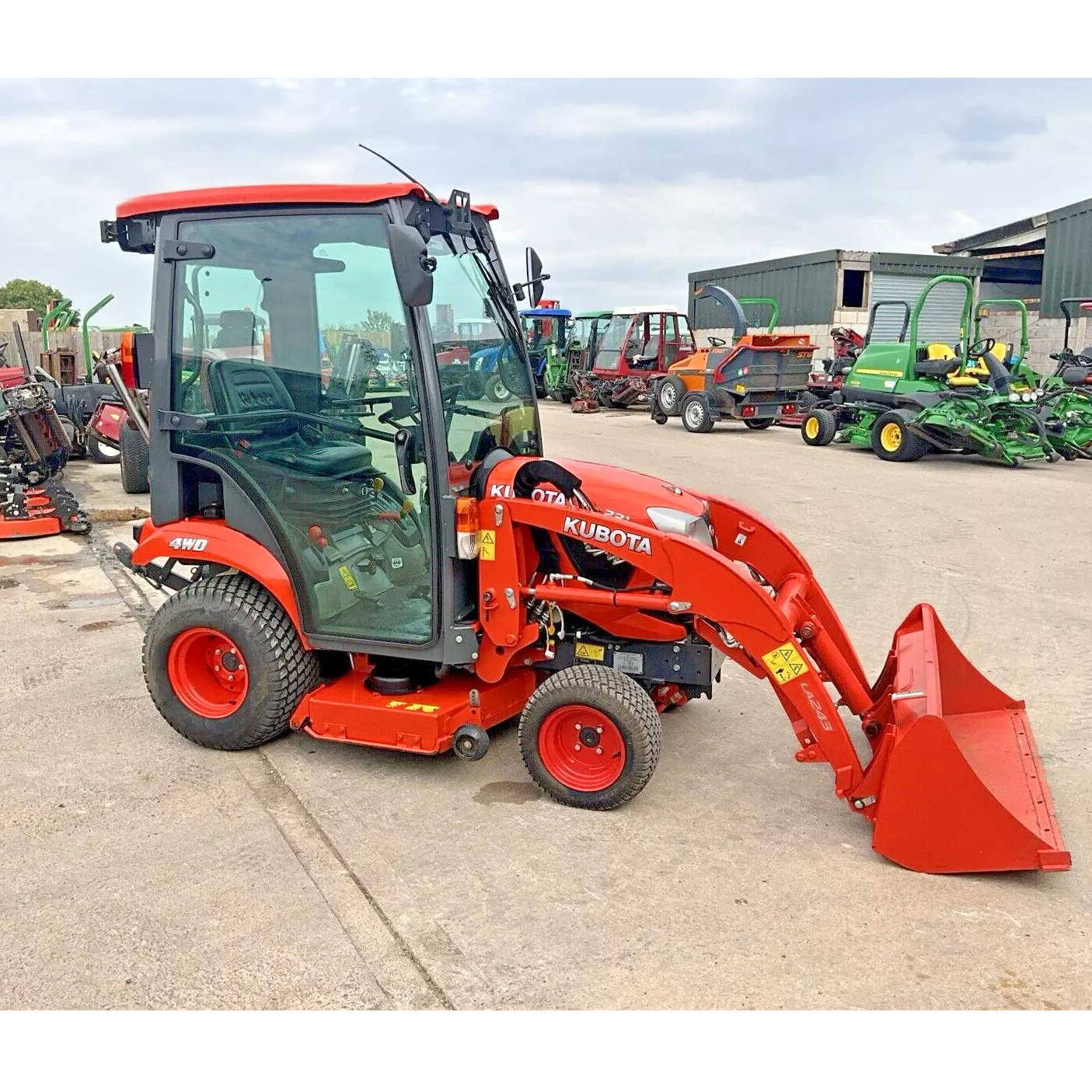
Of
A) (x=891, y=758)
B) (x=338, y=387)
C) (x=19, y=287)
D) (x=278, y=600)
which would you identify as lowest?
(x=891, y=758)

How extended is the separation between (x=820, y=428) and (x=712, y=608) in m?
12.6

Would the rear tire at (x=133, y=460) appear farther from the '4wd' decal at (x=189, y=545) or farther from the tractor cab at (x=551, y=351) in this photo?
the tractor cab at (x=551, y=351)

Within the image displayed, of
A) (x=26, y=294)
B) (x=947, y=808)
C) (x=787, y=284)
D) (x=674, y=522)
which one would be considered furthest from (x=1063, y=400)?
(x=26, y=294)

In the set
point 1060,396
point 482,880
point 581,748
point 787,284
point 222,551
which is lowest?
point 482,880

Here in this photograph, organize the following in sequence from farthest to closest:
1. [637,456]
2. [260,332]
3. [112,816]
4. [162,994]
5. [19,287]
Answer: [19,287]
[637,456]
[260,332]
[112,816]
[162,994]

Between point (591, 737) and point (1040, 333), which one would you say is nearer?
point (591, 737)

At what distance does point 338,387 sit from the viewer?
4.11m

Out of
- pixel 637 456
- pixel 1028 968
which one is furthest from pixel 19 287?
pixel 1028 968

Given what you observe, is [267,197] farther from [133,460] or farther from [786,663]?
[133,460]

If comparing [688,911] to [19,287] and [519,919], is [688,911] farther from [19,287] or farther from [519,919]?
[19,287]

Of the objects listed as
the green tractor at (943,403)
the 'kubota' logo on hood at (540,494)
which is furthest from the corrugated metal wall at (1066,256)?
the 'kubota' logo on hood at (540,494)

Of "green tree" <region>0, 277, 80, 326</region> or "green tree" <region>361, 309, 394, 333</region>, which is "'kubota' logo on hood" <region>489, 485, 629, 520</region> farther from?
"green tree" <region>0, 277, 80, 326</region>

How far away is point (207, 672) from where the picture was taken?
4.53 m

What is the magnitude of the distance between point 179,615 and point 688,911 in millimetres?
2456
